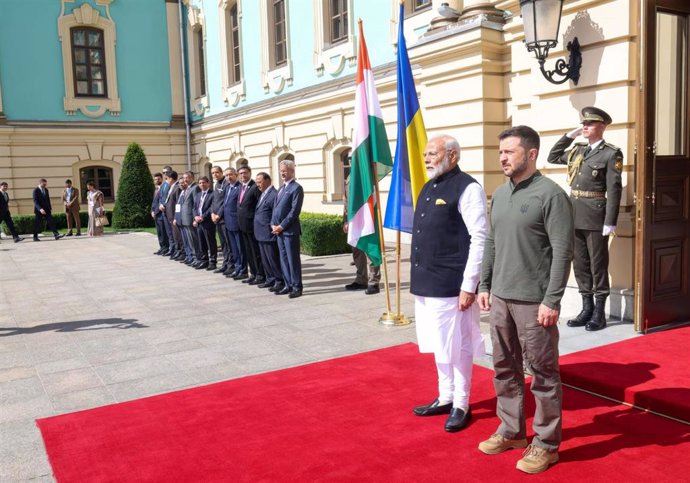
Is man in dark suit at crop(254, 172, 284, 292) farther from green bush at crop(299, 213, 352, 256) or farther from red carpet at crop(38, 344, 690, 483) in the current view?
red carpet at crop(38, 344, 690, 483)

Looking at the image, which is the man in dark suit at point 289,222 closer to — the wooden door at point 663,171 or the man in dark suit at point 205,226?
the man in dark suit at point 205,226

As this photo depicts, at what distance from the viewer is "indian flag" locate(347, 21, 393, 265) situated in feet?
22.6

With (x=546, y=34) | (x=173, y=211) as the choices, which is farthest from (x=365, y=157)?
(x=173, y=211)

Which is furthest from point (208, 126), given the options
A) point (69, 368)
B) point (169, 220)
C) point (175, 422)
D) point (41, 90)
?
point (175, 422)

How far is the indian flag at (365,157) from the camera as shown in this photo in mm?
6879

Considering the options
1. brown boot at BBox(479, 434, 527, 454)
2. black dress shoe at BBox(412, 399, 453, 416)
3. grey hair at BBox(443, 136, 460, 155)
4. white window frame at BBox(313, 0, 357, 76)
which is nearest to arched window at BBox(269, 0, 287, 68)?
white window frame at BBox(313, 0, 357, 76)

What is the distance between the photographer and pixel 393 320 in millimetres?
6887

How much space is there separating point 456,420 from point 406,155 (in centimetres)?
308

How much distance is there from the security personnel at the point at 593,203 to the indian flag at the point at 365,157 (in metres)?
1.84

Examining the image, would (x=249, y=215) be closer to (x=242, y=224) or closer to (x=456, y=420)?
(x=242, y=224)

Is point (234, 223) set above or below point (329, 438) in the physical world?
above

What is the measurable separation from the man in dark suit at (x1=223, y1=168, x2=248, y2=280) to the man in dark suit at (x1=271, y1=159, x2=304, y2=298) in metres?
1.43

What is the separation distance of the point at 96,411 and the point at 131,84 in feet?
73.6

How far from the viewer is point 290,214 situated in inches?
338
